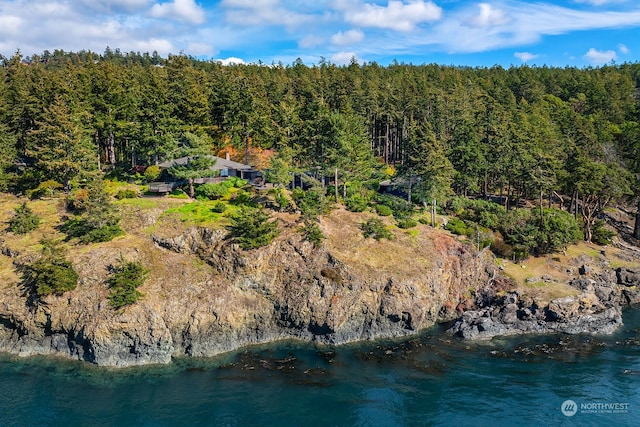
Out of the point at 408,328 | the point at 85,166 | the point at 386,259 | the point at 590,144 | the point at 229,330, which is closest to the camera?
the point at 229,330

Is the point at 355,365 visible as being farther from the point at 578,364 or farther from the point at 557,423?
the point at 578,364

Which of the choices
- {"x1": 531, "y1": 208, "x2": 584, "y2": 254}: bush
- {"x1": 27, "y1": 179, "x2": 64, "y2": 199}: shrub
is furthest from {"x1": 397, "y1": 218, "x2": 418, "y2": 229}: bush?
{"x1": 27, "y1": 179, "x2": 64, "y2": 199}: shrub

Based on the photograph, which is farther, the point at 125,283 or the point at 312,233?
the point at 312,233

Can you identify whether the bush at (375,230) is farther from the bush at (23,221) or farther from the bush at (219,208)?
the bush at (23,221)

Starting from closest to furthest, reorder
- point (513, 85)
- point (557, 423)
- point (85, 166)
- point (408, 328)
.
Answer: point (557, 423), point (408, 328), point (85, 166), point (513, 85)

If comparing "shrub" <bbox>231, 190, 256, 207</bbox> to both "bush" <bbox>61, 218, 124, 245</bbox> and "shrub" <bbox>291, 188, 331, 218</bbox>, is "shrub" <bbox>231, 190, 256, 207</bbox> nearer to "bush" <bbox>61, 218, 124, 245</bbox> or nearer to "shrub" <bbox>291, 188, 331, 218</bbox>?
"shrub" <bbox>291, 188, 331, 218</bbox>

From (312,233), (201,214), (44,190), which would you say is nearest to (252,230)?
(312,233)

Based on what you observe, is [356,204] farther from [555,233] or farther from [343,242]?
[555,233]

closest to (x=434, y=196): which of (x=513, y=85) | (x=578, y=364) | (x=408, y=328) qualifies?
(x=408, y=328)
